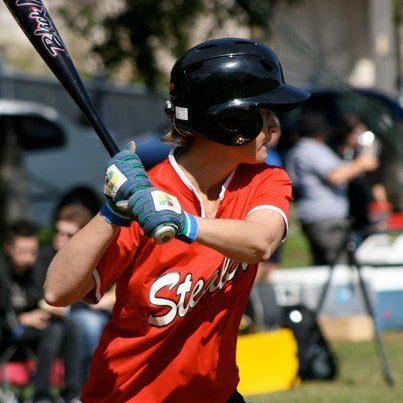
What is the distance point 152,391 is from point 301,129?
287 inches

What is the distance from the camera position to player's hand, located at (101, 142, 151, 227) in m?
3.37

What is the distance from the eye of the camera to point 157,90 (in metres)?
13.5

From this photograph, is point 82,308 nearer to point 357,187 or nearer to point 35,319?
point 35,319

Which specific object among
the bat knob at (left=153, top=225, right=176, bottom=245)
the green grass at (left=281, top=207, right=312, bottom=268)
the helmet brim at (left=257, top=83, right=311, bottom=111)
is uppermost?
the bat knob at (left=153, top=225, right=176, bottom=245)

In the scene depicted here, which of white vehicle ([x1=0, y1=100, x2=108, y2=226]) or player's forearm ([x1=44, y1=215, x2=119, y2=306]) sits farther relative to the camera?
white vehicle ([x1=0, y1=100, x2=108, y2=226])

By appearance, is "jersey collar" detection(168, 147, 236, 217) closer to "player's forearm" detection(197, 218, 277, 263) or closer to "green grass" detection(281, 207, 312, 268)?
"player's forearm" detection(197, 218, 277, 263)

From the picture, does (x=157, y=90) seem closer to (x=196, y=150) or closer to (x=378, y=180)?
(x=378, y=180)

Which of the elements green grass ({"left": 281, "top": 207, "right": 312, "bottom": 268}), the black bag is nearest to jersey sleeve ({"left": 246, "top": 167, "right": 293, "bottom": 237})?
the black bag

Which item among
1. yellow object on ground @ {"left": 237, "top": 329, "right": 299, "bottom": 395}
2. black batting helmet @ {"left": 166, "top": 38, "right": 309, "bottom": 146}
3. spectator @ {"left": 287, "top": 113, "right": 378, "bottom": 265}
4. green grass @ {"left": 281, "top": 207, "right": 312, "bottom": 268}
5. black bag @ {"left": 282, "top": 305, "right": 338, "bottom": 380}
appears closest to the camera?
black batting helmet @ {"left": 166, "top": 38, "right": 309, "bottom": 146}

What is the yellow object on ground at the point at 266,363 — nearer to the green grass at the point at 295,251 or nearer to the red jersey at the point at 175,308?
the red jersey at the point at 175,308

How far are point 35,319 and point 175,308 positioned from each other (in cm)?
411

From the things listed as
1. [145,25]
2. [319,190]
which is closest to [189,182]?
[319,190]

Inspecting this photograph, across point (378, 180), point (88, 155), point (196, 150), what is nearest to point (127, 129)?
point (88, 155)

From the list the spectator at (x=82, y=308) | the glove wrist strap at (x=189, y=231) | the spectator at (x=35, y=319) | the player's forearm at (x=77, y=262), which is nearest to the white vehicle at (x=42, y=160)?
the spectator at (x=35, y=319)
